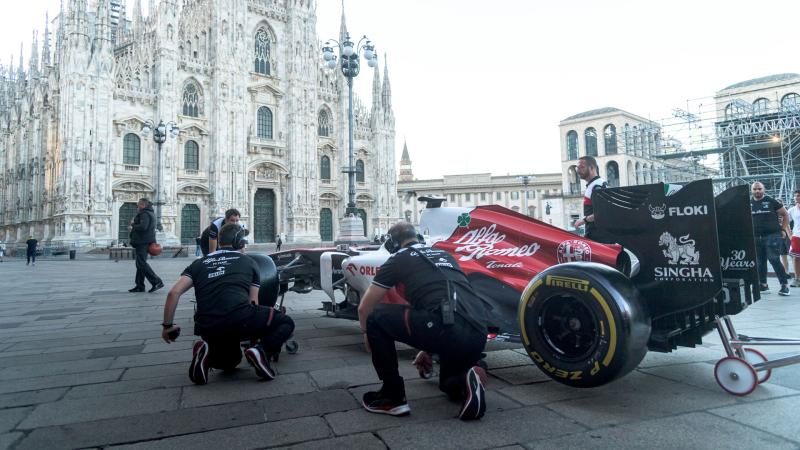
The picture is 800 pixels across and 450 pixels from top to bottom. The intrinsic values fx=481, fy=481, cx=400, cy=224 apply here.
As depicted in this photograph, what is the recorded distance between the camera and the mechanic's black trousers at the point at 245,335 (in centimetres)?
381

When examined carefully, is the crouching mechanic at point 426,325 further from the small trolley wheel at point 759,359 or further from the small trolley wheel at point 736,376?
the small trolley wheel at point 759,359

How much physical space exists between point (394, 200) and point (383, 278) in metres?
40.3

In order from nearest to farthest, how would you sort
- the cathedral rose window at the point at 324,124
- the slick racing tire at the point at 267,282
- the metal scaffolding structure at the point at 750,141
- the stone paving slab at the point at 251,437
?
the stone paving slab at the point at 251,437 → the slick racing tire at the point at 267,282 → the metal scaffolding structure at the point at 750,141 → the cathedral rose window at the point at 324,124

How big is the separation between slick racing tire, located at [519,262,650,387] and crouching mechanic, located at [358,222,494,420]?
0.44 meters

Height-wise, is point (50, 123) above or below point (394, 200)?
above

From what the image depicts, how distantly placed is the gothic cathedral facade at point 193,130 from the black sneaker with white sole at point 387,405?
2891 cm

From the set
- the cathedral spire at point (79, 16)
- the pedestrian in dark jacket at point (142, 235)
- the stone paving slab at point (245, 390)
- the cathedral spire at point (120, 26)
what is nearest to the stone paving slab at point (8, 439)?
the stone paving slab at point (245, 390)

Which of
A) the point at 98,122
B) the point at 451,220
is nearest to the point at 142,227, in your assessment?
the point at 451,220

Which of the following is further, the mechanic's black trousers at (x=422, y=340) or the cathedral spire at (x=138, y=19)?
the cathedral spire at (x=138, y=19)

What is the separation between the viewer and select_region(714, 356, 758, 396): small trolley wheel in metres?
3.08

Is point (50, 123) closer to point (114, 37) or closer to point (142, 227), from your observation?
point (114, 37)

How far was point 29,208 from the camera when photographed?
37.2 metres

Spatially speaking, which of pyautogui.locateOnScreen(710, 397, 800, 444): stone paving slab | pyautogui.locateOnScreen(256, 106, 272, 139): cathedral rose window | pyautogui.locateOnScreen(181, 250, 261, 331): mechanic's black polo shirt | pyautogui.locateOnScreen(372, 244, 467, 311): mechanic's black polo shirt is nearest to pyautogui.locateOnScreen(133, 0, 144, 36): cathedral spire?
pyautogui.locateOnScreen(256, 106, 272, 139): cathedral rose window

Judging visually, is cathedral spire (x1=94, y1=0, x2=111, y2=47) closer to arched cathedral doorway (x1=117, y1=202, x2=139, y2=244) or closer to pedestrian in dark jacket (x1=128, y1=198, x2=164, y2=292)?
arched cathedral doorway (x1=117, y1=202, x2=139, y2=244)
